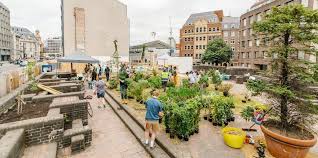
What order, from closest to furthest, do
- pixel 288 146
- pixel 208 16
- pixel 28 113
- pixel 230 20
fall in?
pixel 288 146, pixel 28 113, pixel 230 20, pixel 208 16

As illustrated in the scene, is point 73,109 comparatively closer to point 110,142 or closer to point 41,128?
point 41,128

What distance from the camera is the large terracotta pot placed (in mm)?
4868

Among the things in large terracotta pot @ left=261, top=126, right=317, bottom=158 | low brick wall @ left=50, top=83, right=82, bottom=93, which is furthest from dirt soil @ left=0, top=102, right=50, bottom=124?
large terracotta pot @ left=261, top=126, right=317, bottom=158

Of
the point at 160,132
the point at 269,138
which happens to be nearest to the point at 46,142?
the point at 160,132

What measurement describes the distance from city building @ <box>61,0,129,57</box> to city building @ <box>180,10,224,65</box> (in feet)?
94.7

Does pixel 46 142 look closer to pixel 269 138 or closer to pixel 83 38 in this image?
pixel 269 138

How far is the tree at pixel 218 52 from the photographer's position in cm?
4753

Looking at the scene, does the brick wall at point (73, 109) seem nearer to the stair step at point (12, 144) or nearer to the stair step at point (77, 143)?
the stair step at point (77, 143)

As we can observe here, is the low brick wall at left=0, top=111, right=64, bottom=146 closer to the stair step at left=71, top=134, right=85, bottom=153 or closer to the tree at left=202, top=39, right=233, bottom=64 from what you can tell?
the stair step at left=71, top=134, right=85, bottom=153

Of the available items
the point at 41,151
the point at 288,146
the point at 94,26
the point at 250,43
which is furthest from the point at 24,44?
the point at 288,146

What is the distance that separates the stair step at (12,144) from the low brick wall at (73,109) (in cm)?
186

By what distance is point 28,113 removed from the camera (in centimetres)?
675

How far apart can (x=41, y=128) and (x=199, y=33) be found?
64837 mm

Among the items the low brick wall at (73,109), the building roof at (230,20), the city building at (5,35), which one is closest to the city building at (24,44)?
the city building at (5,35)
